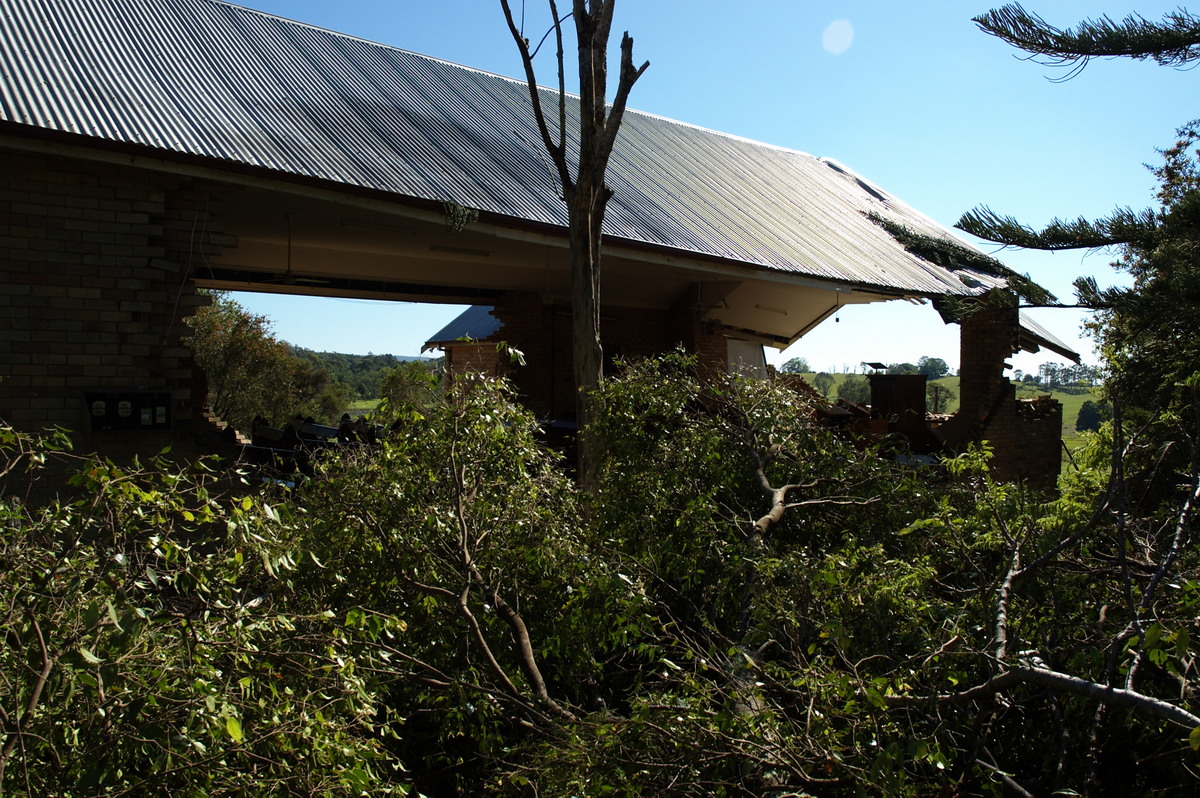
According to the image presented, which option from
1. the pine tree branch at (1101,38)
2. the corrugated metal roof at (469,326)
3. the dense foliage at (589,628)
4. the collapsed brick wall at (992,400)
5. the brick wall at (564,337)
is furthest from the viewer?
the corrugated metal roof at (469,326)

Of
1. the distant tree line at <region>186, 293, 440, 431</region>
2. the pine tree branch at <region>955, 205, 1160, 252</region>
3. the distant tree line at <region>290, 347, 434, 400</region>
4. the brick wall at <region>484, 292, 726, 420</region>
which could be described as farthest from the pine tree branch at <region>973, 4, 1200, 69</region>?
the distant tree line at <region>290, 347, 434, 400</region>

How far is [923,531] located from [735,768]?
2.29m

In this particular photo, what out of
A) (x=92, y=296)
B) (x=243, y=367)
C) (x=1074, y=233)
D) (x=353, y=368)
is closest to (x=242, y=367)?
(x=243, y=367)

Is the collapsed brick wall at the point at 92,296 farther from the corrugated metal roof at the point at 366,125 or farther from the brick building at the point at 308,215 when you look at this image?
the corrugated metal roof at the point at 366,125

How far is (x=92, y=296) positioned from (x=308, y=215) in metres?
3.04

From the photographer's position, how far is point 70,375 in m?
6.55

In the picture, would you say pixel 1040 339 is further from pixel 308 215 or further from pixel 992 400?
pixel 308 215

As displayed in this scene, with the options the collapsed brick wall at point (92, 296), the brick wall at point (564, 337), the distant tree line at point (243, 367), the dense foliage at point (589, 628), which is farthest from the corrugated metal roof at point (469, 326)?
the dense foliage at point (589, 628)

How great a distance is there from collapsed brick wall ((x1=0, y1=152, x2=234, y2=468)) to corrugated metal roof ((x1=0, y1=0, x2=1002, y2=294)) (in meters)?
0.48

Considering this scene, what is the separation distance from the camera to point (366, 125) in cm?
934

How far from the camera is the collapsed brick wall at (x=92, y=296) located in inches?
251

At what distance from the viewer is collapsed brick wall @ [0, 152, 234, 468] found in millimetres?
6379

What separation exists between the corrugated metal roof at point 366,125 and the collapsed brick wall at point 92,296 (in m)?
0.48

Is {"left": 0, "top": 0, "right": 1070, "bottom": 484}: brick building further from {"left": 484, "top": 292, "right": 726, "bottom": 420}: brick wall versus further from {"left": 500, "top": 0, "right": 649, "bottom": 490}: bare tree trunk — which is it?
{"left": 500, "top": 0, "right": 649, "bottom": 490}: bare tree trunk
